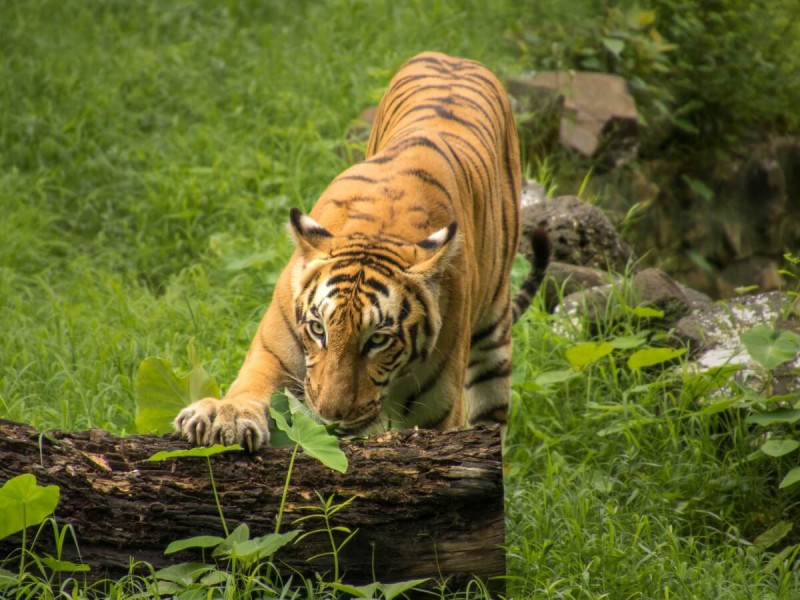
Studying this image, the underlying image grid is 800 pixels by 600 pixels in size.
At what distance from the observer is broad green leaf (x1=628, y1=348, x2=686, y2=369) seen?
15.2 feet

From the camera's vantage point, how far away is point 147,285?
6.25 metres

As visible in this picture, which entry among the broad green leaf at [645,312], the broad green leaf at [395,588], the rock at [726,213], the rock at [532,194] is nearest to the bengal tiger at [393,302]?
the broad green leaf at [395,588]

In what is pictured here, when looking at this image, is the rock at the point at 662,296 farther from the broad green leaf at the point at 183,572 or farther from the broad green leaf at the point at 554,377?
the broad green leaf at the point at 183,572

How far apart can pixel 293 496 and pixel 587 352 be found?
82.7 inches

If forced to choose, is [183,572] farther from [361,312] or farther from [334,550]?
Answer: [361,312]

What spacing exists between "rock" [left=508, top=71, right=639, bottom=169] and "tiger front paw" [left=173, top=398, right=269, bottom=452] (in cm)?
453

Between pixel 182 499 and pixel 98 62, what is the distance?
5.79 metres

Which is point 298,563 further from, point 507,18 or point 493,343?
point 507,18

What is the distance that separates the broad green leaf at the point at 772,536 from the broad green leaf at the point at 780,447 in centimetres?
27

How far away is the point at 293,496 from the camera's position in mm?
2957

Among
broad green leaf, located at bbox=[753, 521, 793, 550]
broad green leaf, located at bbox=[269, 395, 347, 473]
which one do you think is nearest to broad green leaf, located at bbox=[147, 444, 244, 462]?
broad green leaf, located at bbox=[269, 395, 347, 473]

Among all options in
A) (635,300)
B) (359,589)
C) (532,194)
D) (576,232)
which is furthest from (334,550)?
(532,194)

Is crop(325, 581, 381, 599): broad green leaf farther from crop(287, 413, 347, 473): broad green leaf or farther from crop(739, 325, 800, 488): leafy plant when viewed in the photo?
crop(739, 325, 800, 488): leafy plant

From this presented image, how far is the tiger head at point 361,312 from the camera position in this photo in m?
3.27
